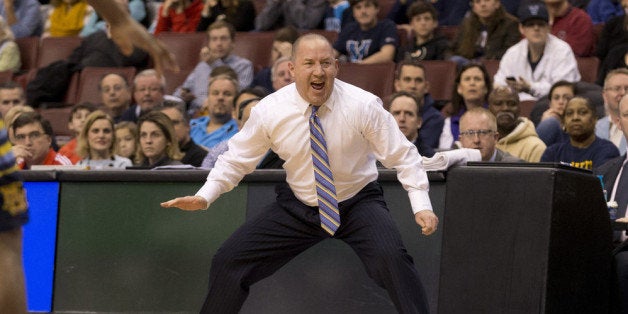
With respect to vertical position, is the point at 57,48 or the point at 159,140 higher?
the point at 57,48

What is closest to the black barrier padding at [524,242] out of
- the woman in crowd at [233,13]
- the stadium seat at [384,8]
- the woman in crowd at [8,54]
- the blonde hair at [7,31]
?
the stadium seat at [384,8]

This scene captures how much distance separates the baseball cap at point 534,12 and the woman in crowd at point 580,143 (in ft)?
5.45

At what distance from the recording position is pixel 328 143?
5426 mm

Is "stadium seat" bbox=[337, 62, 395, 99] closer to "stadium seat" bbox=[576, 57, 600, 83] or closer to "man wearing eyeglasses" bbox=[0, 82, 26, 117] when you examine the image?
"stadium seat" bbox=[576, 57, 600, 83]

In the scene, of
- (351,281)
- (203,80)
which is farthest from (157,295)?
(203,80)

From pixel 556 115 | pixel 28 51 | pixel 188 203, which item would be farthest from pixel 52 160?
pixel 28 51

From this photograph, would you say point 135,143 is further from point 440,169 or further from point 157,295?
point 440,169

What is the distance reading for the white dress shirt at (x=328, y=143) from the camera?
210 inches

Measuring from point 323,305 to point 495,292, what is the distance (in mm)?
1190

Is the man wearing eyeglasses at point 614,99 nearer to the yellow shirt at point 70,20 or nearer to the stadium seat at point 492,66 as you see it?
the stadium seat at point 492,66

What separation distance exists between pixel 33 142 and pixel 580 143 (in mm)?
3984

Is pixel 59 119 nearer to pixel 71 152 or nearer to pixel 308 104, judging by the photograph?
pixel 71 152

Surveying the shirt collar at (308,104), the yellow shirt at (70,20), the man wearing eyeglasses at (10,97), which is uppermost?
the yellow shirt at (70,20)

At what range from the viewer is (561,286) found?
5.27 meters
